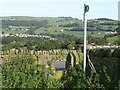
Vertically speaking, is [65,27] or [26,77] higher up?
[26,77]

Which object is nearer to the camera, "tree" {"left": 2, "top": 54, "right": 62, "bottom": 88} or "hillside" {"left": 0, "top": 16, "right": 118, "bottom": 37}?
"tree" {"left": 2, "top": 54, "right": 62, "bottom": 88}

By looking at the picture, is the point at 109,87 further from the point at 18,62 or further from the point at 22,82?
the point at 18,62

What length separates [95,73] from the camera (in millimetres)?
8094

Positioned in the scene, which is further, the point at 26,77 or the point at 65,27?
the point at 65,27

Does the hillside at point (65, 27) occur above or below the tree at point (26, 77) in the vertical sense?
below

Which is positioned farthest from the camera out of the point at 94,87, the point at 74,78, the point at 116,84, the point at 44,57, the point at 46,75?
the point at 44,57

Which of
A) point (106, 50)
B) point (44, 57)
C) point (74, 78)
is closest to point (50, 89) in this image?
point (74, 78)

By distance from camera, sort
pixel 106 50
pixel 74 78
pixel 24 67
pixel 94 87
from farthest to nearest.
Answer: pixel 24 67
pixel 74 78
pixel 106 50
pixel 94 87

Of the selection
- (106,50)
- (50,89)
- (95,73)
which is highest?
(106,50)

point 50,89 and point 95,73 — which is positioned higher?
point 95,73

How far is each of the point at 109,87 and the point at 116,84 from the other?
0.81ft

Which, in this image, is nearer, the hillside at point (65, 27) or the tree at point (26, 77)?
the tree at point (26, 77)

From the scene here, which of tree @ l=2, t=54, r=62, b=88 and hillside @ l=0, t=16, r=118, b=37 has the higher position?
tree @ l=2, t=54, r=62, b=88

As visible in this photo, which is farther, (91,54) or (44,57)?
(44,57)
